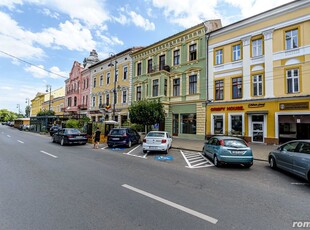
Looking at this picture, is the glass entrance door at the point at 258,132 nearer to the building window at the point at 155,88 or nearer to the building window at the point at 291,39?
the building window at the point at 291,39

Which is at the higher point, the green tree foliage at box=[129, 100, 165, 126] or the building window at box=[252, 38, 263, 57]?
the building window at box=[252, 38, 263, 57]

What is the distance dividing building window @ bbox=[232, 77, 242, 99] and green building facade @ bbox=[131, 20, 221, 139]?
3135 mm

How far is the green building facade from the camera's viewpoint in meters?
21.9

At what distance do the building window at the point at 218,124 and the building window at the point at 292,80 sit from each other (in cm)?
648

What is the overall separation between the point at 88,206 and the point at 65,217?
23.5 inches

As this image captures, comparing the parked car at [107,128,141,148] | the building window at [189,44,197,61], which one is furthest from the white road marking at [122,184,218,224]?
the building window at [189,44,197,61]

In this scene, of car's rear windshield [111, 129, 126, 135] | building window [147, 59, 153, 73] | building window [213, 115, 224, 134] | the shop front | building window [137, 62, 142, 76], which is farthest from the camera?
building window [137, 62, 142, 76]

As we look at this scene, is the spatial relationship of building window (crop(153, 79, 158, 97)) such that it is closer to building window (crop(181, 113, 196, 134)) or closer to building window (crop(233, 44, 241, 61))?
building window (crop(181, 113, 196, 134))

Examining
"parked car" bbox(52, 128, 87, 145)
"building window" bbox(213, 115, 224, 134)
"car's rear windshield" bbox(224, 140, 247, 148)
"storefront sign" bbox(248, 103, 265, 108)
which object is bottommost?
"parked car" bbox(52, 128, 87, 145)

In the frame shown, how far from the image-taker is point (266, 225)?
357 centimetres

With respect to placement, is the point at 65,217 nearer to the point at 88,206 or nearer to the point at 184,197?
the point at 88,206

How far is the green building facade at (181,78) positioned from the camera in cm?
2192

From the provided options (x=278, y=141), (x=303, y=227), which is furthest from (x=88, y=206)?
(x=278, y=141)

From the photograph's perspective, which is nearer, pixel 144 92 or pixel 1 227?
pixel 1 227
